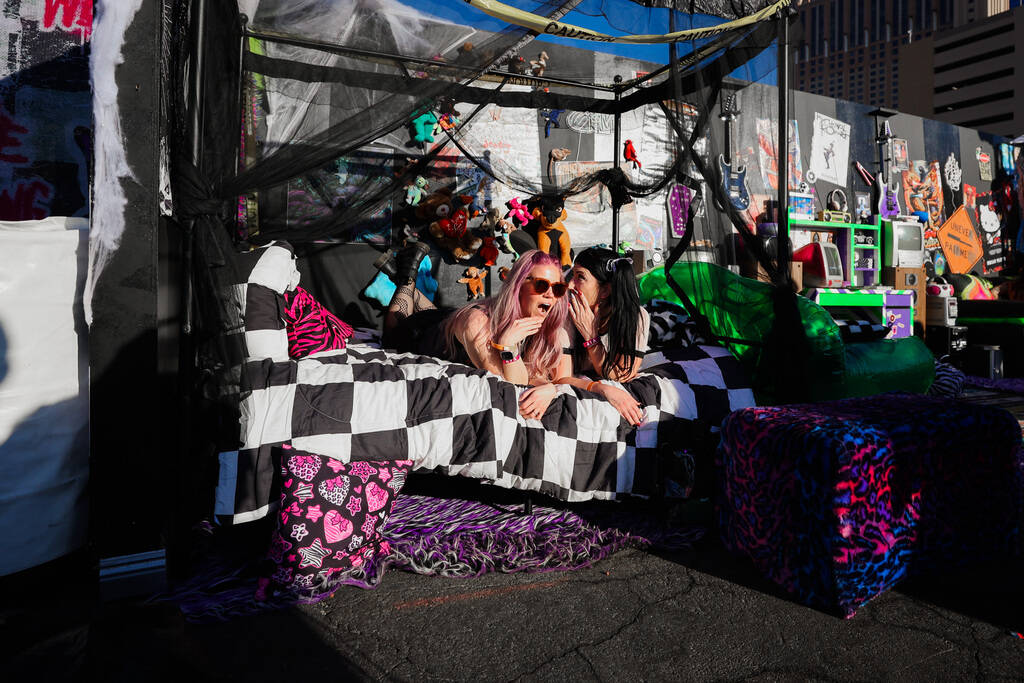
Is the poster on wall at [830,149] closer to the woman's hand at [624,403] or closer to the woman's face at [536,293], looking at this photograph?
the woman's face at [536,293]

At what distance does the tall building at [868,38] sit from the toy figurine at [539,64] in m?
26.6

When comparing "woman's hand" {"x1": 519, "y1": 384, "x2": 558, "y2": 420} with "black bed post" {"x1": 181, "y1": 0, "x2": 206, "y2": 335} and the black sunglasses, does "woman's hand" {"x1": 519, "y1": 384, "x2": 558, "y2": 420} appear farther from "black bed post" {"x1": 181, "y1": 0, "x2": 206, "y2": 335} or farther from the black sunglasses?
"black bed post" {"x1": 181, "y1": 0, "x2": 206, "y2": 335}

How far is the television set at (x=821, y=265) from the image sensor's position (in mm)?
5496

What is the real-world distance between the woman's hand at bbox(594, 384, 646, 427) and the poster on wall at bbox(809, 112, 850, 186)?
5.27 m

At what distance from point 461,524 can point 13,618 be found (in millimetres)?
1237

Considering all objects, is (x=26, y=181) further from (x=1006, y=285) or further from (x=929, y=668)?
(x=1006, y=285)

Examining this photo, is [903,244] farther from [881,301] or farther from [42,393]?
[42,393]

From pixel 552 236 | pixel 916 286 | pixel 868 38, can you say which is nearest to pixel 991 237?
pixel 916 286

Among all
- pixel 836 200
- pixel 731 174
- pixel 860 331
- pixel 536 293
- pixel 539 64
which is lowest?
pixel 860 331

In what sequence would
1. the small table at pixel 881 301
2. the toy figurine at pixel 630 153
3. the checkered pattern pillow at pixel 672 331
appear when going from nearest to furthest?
1. the checkered pattern pillow at pixel 672 331
2. the toy figurine at pixel 630 153
3. the small table at pixel 881 301

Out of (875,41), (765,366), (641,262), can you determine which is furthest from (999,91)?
(875,41)

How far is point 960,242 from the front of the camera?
7.24 meters

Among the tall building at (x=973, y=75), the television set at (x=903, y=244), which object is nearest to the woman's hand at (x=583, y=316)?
the television set at (x=903, y=244)

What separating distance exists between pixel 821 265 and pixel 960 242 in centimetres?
328
